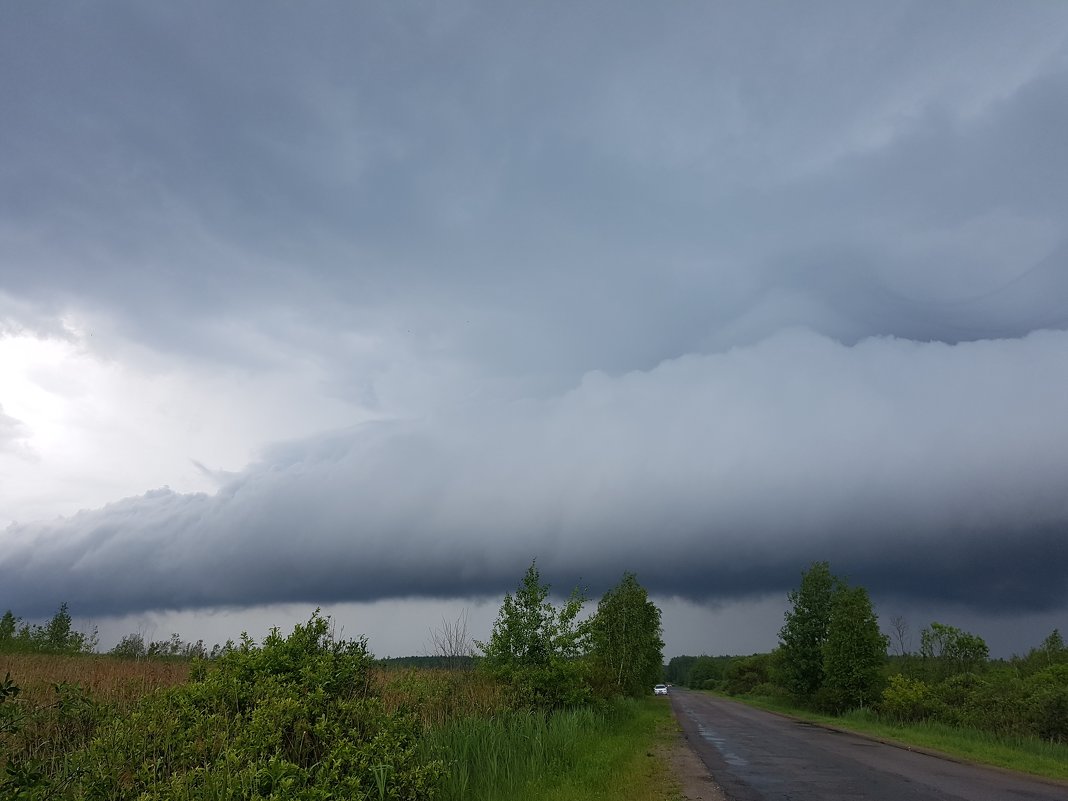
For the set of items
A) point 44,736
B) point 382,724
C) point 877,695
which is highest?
point 382,724

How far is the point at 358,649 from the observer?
423 inches

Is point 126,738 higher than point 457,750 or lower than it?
higher

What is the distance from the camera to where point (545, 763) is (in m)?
15.4

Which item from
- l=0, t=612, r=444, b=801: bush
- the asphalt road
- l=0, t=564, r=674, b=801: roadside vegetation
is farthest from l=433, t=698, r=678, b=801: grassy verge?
l=0, t=612, r=444, b=801: bush

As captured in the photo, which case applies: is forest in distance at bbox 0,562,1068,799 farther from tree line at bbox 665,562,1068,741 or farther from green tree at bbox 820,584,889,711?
green tree at bbox 820,584,889,711

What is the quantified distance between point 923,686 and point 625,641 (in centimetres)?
1770

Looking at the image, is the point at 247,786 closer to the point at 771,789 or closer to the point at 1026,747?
the point at 771,789

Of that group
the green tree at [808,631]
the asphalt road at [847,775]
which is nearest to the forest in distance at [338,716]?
the asphalt road at [847,775]

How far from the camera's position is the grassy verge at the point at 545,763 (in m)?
12.5

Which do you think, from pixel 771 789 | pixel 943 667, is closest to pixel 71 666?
pixel 771 789

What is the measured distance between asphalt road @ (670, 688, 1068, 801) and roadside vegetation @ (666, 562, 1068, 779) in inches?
119

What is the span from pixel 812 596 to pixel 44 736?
6013cm

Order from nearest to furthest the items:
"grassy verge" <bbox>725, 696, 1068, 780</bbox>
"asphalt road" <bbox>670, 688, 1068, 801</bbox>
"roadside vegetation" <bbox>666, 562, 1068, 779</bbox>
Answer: "asphalt road" <bbox>670, 688, 1068, 801</bbox>
"grassy verge" <bbox>725, 696, 1068, 780</bbox>
"roadside vegetation" <bbox>666, 562, 1068, 779</bbox>

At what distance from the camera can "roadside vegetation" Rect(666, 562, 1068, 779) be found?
2625 centimetres
